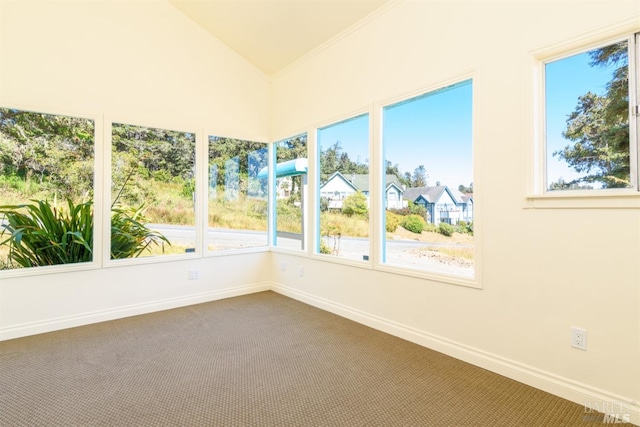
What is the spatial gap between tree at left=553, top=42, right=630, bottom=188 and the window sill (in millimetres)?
116

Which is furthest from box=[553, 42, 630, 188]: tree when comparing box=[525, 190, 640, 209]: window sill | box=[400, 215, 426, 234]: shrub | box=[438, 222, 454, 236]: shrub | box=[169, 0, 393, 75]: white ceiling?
box=[169, 0, 393, 75]: white ceiling

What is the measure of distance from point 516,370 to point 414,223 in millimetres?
1307

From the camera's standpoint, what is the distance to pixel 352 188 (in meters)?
3.46

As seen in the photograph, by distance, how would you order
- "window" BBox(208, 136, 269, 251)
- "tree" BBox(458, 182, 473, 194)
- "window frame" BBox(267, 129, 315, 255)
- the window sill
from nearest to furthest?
the window sill, "tree" BBox(458, 182, 473, 194), "window frame" BBox(267, 129, 315, 255), "window" BBox(208, 136, 269, 251)

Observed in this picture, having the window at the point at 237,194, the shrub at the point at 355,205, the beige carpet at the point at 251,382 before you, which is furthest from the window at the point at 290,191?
the beige carpet at the point at 251,382

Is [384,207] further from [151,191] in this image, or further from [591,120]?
[151,191]

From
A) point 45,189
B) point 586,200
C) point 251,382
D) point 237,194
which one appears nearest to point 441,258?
point 586,200

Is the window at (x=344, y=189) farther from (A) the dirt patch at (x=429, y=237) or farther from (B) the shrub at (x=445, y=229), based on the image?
(B) the shrub at (x=445, y=229)

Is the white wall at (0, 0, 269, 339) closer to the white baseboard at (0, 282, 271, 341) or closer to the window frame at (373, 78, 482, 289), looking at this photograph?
the white baseboard at (0, 282, 271, 341)

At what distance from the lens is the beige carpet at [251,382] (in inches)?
69.7

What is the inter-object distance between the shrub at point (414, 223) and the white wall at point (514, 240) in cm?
46

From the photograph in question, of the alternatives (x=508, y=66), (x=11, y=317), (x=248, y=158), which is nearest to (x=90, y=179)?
(x=11, y=317)

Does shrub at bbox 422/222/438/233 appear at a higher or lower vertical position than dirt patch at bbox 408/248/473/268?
higher

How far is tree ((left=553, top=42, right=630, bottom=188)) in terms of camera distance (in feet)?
5.97
